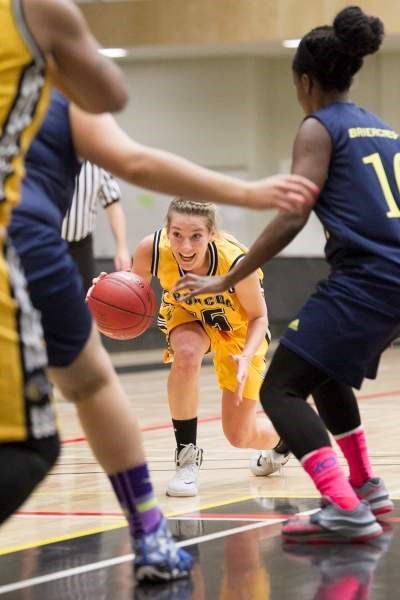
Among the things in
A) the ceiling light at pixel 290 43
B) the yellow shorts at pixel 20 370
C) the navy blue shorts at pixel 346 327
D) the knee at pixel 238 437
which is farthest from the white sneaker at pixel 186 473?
the ceiling light at pixel 290 43

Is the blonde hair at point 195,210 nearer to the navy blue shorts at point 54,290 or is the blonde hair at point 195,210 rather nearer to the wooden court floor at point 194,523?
the wooden court floor at point 194,523

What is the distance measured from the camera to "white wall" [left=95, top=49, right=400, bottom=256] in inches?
661

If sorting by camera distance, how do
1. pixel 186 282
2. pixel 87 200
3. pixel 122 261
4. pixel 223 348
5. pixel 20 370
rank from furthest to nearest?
pixel 87 200 → pixel 122 261 → pixel 223 348 → pixel 186 282 → pixel 20 370

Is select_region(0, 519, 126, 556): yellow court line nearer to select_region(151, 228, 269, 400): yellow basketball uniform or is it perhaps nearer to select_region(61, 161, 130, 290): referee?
select_region(151, 228, 269, 400): yellow basketball uniform

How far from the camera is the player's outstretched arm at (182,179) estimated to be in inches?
105

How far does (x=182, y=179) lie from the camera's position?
106 inches

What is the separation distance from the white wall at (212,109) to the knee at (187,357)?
467 inches

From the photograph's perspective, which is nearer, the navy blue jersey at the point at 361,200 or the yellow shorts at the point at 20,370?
the yellow shorts at the point at 20,370

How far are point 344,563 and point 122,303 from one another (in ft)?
6.57

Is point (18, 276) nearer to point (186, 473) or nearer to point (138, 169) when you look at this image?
point (138, 169)

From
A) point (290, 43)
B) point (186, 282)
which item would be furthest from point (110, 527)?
point (290, 43)

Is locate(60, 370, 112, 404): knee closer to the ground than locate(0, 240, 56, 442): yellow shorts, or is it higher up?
closer to the ground

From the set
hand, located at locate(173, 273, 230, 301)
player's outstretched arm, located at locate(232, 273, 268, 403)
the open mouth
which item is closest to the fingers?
hand, located at locate(173, 273, 230, 301)

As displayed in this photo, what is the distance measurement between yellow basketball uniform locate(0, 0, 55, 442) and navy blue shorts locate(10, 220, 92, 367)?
0.29 meters
